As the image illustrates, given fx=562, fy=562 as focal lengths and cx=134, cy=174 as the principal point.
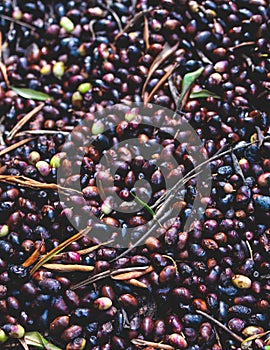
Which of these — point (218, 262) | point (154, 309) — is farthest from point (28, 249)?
point (218, 262)

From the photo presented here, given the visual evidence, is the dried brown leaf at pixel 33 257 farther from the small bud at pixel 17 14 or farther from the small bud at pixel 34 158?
the small bud at pixel 17 14

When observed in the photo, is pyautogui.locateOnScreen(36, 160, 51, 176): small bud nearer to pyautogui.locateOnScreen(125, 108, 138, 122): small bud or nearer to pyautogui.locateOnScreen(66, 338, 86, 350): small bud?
pyautogui.locateOnScreen(125, 108, 138, 122): small bud

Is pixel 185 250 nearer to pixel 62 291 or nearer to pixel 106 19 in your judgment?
pixel 62 291

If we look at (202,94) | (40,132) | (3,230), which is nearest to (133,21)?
(202,94)

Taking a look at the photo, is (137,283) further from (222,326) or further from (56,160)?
(56,160)

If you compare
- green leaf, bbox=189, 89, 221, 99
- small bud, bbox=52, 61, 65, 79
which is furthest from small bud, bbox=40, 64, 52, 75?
green leaf, bbox=189, 89, 221, 99
